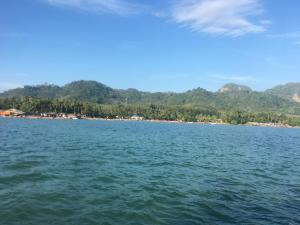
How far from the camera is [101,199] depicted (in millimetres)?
21250

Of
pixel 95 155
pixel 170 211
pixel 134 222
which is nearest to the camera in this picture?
pixel 134 222

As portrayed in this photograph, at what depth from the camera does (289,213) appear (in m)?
21.0

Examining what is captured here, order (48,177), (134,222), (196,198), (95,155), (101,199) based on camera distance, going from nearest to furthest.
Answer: (134,222) < (101,199) < (196,198) < (48,177) < (95,155)

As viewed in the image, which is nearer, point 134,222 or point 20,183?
point 134,222

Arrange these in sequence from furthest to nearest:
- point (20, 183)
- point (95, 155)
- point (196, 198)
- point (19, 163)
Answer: point (95, 155), point (19, 163), point (20, 183), point (196, 198)

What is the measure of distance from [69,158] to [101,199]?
1765cm

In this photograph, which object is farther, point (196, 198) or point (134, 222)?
point (196, 198)

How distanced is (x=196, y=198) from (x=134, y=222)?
6.67 m

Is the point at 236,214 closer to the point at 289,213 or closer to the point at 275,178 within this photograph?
the point at 289,213

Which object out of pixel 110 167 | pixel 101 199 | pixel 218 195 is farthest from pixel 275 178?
pixel 101 199

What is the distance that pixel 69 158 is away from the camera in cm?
3788

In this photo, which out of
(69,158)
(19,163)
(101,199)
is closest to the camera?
(101,199)

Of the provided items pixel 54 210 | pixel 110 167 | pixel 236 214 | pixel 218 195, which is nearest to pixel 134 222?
pixel 54 210

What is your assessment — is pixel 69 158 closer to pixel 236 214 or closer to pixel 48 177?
pixel 48 177
